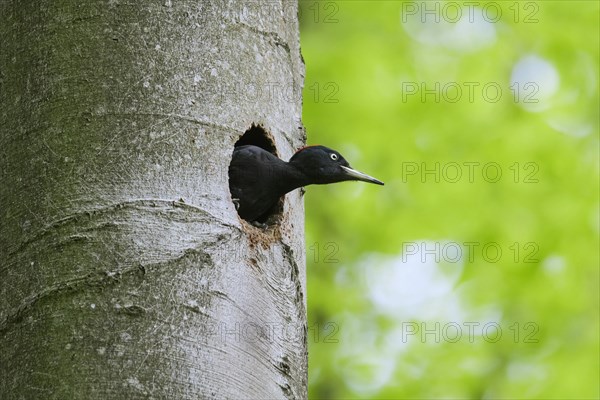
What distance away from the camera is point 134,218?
2074mm

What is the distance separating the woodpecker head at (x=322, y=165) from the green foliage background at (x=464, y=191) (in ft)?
8.58

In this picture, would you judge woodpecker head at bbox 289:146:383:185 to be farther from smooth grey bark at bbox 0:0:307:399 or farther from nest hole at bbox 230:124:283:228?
smooth grey bark at bbox 0:0:307:399

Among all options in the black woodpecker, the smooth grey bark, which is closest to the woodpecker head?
the black woodpecker

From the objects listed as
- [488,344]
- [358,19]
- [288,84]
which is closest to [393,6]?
[358,19]

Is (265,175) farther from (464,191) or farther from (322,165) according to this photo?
(464,191)

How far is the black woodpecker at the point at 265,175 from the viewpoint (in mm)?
2674

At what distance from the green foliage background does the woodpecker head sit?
2.61 m

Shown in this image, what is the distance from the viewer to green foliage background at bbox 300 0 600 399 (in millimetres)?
5535

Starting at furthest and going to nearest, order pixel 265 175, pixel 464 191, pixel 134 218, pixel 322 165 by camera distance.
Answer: pixel 464 191
pixel 322 165
pixel 265 175
pixel 134 218

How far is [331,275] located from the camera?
625cm

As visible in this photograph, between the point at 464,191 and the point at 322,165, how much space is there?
2.94m

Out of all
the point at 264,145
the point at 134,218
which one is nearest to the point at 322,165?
the point at 264,145

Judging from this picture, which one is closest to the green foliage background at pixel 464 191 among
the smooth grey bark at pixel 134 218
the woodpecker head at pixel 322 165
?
the woodpecker head at pixel 322 165

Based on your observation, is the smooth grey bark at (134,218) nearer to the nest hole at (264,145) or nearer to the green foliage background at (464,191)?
the nest hole at (264,145)
